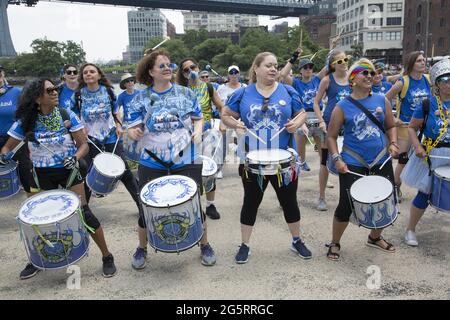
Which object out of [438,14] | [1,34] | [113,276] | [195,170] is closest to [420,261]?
[195,170]

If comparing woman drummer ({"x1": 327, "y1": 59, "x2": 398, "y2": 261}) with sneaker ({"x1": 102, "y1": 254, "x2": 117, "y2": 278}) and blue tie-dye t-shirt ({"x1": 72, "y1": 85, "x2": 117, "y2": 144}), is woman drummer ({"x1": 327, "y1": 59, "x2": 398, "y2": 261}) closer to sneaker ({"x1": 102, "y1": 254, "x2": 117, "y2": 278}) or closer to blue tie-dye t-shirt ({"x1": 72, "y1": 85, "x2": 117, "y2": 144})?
sneaker ({"x1": 102, "y1": 254, "x2": 117, "y2": 278})

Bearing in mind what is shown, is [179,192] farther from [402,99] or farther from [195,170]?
[402,99]

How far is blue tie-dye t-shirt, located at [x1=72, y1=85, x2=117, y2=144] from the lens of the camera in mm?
5371

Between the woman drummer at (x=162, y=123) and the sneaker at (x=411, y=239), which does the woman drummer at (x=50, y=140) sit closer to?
the woman drummer at (x=162, y=123)

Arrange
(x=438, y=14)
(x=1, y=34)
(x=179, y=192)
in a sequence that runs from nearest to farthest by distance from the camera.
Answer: (x=179, y=192) → (x=438, y=14) → (x=1, y=34)

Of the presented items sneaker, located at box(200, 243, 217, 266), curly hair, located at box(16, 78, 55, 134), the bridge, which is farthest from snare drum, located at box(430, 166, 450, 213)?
the bridge

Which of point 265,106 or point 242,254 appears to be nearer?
point 265,106

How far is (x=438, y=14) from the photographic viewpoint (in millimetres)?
58562

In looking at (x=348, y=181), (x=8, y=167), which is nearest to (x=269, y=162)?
(x=348, y=181)

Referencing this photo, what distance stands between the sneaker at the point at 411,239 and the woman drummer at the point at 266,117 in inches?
53.4

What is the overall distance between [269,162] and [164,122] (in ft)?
3.38

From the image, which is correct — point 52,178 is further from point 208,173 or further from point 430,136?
point 430,136

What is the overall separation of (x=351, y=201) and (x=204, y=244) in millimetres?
1515

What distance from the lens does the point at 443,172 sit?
384 cm
